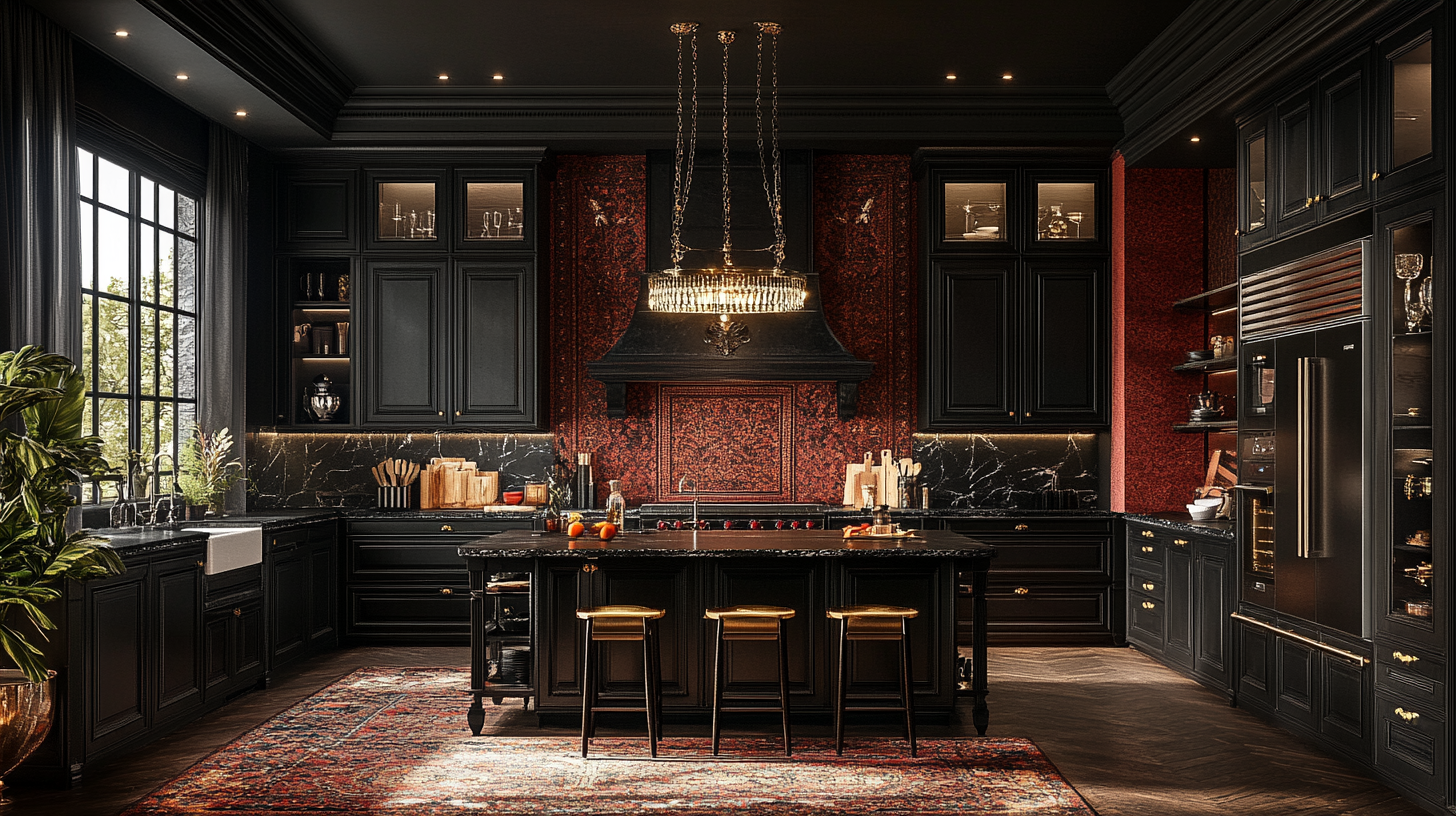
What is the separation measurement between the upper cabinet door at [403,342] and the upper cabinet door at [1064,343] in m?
4.30

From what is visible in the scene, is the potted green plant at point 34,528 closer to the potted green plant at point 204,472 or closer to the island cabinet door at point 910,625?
the potted green plant at point 204,472

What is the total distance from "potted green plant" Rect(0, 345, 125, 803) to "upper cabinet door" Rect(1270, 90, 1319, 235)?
559cm

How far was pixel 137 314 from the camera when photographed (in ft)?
20.4

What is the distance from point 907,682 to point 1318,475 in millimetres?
2164

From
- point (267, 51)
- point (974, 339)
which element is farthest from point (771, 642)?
point (267, 51)

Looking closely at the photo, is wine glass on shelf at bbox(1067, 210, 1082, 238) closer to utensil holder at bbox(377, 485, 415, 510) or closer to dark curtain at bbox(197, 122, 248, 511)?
utensil holder at bbox(377, 485, 415, 510)

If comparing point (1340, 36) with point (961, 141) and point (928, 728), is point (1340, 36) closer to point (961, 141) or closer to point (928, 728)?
point (961, 141)

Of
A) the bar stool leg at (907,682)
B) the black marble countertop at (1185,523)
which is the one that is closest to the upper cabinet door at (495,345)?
the bar stool leg at (907,682)

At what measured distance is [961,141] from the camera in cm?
748

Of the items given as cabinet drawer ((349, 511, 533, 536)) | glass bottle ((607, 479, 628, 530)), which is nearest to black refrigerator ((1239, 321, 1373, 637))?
glass bottle ((607, 479, 628, 530))

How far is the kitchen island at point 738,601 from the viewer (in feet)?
16.7

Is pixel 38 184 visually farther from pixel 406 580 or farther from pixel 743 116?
pixel 743 116

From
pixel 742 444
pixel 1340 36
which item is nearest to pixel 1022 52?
pixel 1340 36

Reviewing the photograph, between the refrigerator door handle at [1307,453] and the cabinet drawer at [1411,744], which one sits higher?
the refrigerator door handle at [1307,453]
